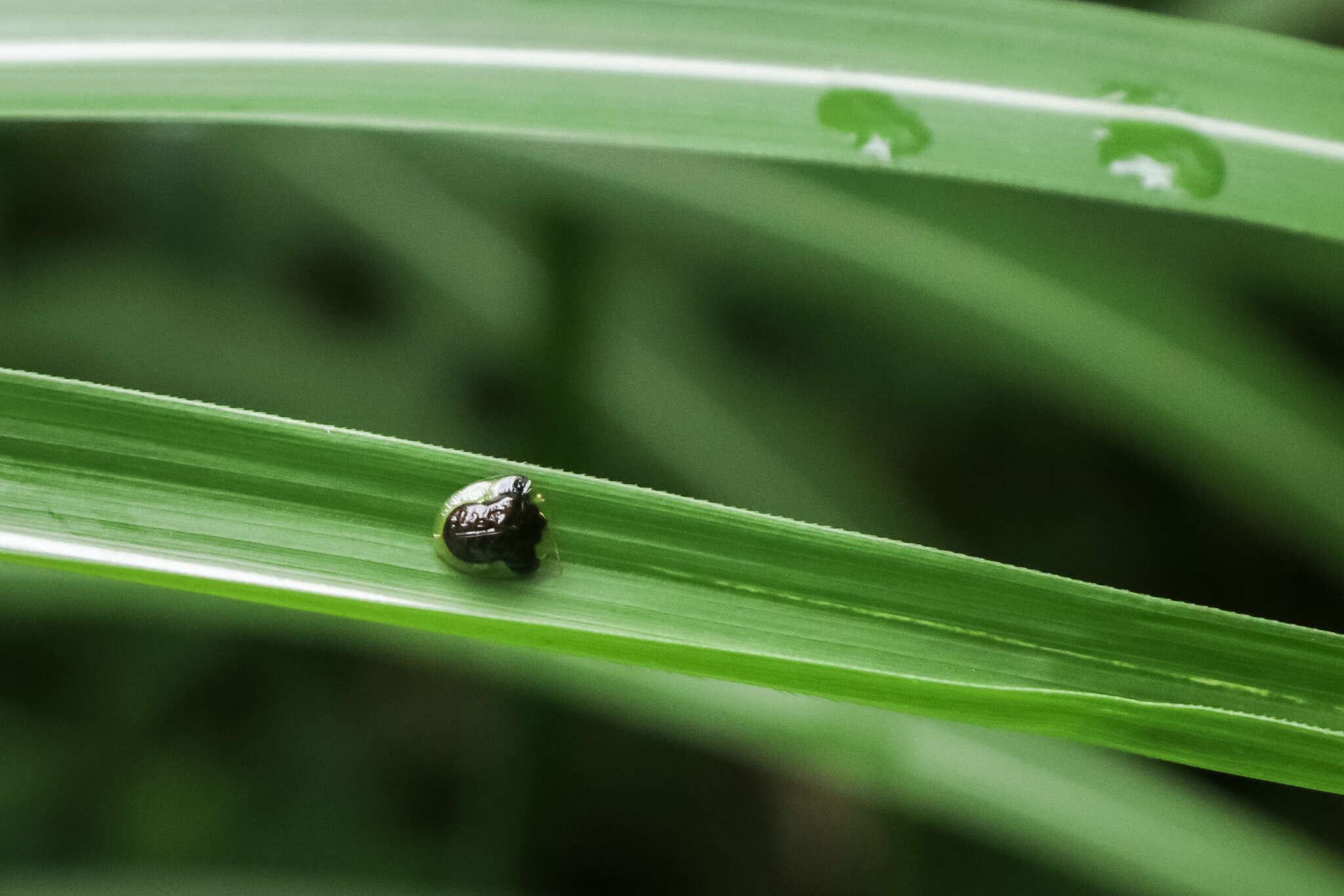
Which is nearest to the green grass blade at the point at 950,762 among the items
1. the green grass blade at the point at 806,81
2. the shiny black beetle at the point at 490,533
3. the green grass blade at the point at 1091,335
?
the green grass blade at the point at 1091,335

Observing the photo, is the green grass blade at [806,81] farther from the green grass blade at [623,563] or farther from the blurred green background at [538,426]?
the blurred green background at [538,426]

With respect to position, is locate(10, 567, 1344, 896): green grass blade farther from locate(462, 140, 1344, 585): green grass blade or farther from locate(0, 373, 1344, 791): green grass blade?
locate(0, 373, 1344, 791): green grass blade

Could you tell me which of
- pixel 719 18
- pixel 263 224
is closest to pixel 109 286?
pixel 263 224

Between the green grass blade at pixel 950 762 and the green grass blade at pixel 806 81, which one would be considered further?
the green grass blade at pixel 950 762

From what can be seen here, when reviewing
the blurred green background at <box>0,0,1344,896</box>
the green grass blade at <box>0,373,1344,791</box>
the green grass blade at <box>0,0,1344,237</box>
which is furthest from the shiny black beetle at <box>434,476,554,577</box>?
the blurred green background at <box>0,0,1344,896</box>

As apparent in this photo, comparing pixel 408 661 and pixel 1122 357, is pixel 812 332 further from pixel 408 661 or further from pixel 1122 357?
pixel 408 661
